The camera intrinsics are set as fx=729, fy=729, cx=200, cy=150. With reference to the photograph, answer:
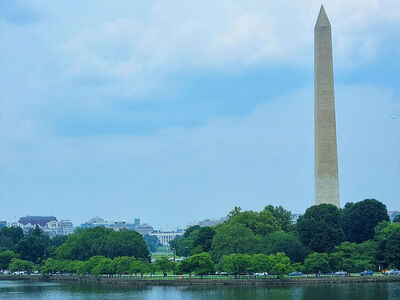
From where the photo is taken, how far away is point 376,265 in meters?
75.6

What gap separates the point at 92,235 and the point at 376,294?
4853 cm

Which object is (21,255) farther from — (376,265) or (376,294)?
(376,294)

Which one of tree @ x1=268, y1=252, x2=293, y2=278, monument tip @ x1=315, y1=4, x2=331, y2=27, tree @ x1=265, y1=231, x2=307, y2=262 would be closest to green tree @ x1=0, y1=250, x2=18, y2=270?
tree @ x1=265, y1=231, x2=307, y2=262

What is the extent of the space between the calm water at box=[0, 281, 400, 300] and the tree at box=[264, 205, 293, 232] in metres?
27.9

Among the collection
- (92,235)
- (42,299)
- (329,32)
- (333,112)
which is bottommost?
(42,299)

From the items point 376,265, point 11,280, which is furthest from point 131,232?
point 376,265

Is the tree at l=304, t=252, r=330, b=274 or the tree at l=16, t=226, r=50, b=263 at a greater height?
the tree at l=16, t=226, r=50, b=263

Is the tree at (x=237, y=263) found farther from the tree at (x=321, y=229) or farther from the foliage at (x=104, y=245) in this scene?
the foliage at (x=104, y=245)

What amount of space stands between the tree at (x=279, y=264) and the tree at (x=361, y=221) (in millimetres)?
14092

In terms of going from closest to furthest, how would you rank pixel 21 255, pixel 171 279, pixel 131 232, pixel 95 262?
1. pixel 171 279
2. pixel 95 262
3. pixel 131 232
4. pixel 21 255

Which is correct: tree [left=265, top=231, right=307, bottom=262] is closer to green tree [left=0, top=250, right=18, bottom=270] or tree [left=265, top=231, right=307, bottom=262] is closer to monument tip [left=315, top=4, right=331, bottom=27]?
monument tip [left=315, top=4, right=331, bottom=27]

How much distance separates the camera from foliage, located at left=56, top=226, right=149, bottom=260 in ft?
293

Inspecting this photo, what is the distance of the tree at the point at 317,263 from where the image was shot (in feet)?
237

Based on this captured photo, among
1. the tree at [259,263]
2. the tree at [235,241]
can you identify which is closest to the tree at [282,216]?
the tree at [235,241]
